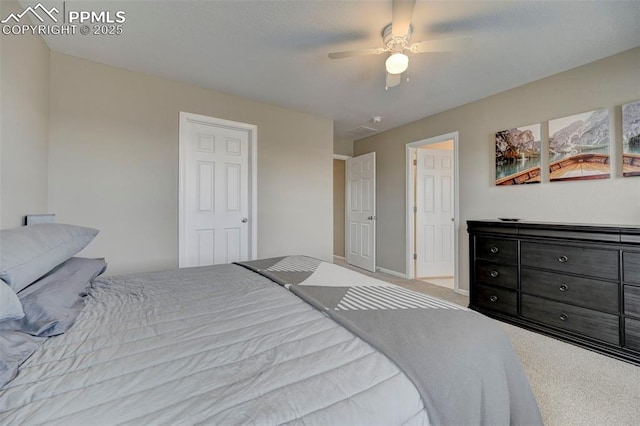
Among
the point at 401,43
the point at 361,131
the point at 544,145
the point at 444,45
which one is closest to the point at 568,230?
the point at 544,145

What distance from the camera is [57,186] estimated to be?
2.31 metres

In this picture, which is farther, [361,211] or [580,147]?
[361,211]

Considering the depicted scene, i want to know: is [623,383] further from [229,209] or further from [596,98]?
[229,209]

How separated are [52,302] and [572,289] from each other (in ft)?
10.9

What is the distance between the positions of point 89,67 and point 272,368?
10.5ft

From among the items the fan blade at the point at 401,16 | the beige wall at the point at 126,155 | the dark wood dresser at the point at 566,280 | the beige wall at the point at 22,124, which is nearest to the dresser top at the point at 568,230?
the dark wood dresser at the point at 566,280

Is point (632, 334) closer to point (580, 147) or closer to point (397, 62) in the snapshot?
point (580, 147)

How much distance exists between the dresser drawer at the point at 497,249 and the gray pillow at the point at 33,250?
3307 millimetres

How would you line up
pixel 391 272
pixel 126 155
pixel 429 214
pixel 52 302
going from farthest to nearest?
1. pixel 391 272
2. pixel 429 214
3. pixel 126 155
4. pixel 52 302

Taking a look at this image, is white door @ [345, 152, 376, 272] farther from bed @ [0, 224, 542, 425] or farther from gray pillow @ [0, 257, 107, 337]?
gray pillow @ [0, 257, 107, 337]

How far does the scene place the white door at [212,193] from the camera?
9.56 ft

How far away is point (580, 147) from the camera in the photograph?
2.45m

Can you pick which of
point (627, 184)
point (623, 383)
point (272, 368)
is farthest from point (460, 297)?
point (272, 368)

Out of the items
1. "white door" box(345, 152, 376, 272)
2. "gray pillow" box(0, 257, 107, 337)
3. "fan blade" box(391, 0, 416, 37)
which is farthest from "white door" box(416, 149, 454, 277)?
"gray pillow" box(0, 257, 107, 337)
